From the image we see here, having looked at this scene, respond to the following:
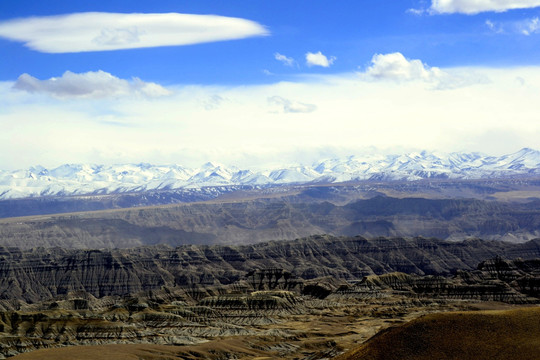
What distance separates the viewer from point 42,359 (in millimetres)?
127062

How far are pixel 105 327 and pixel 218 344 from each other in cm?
2538

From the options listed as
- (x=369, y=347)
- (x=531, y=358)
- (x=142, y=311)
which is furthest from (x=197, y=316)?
(x=531, y=358)

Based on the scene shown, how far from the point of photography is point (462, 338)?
85.9 meters

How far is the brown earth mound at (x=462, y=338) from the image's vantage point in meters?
82.6

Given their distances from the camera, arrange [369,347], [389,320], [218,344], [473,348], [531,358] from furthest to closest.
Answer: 1. [389,320]
2. [218,344]
3. [369,347]
4. [473,348]
5. [531,358]

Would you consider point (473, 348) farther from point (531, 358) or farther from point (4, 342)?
point (4, 342)

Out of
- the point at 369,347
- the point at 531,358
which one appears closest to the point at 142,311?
the point at 369,347

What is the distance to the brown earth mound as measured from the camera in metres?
82.6

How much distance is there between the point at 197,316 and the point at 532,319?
121 m

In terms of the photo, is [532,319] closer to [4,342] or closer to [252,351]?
[252,351]

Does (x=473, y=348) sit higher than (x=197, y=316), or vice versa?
(x=473, y=348)

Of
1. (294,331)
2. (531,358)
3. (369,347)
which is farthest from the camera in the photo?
(294,331)

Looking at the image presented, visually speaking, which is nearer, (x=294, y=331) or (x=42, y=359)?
(x=42, y=359)

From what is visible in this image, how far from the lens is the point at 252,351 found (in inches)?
6014
